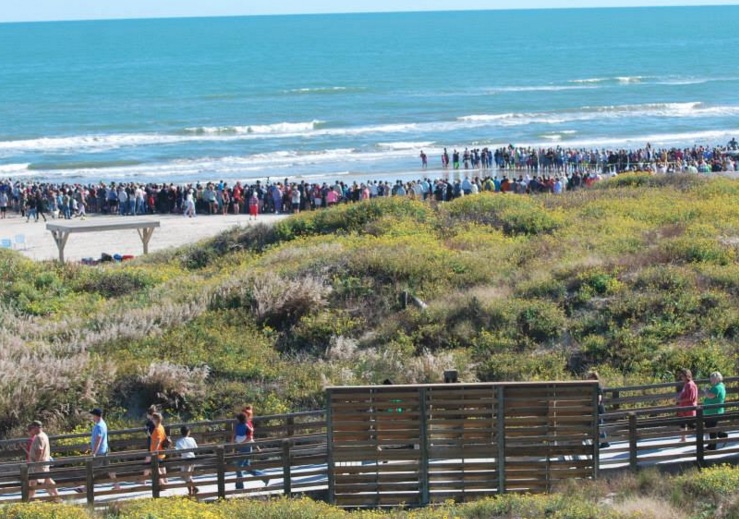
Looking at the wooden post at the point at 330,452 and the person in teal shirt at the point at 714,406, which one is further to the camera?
the person in teal shirt at the point at 714,406

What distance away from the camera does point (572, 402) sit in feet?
41.6

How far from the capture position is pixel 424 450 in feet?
41.9

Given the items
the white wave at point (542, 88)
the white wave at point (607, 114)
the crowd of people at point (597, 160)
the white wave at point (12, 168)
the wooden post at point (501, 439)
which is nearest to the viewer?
the wooden post at point (501, 439)

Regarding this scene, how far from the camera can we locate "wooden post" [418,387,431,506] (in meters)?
12.7

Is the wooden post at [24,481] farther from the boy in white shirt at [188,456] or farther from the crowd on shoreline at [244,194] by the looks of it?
the crowd on shoreline at [244,194]

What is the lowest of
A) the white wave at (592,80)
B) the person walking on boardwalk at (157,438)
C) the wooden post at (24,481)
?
the wooden post at (24,481)

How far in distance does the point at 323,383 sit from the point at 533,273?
5686 mm

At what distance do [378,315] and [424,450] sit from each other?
24.6 ft

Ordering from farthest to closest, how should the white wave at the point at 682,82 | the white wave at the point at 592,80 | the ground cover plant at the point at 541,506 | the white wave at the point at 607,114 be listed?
the white wave at the point at 592,80 < the white wave at the point at 682,82 < the white wave at the point at 607,114 < the ground cover plant at the point at 541,506

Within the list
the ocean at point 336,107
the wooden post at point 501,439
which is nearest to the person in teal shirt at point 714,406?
the wooden post at point 501,439

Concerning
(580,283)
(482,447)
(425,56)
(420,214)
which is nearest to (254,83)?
(425,56)

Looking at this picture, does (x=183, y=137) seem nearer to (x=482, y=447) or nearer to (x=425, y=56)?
(x=482, y=447)

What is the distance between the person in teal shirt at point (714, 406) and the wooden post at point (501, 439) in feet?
8.19

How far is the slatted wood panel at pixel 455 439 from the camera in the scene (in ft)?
41.5
